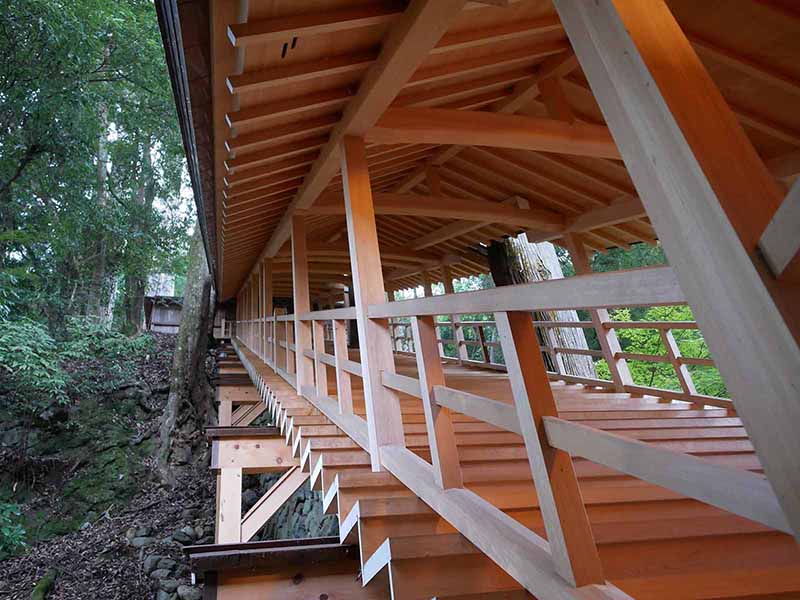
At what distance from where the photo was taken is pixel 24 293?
888cm

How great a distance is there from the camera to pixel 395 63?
6.24 ft

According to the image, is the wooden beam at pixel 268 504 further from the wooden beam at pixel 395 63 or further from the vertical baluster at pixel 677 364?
the vertical baluster at pixel 677 364

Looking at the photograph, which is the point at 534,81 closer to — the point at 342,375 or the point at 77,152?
the point at 342,375

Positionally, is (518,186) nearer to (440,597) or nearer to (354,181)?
(354,181)

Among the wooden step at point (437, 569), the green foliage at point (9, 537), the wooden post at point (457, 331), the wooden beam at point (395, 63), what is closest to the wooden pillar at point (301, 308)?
the wooden beam at point (395, 63)

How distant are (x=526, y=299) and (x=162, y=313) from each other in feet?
62.6

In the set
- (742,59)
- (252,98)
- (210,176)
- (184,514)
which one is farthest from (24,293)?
(742,59)

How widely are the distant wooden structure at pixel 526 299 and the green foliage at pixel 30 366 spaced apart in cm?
560

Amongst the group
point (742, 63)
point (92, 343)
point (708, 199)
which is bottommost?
point (708, 199)

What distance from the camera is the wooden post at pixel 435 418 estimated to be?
1510 millimetres

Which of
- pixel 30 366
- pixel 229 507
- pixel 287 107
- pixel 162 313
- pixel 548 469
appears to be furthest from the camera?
pixel 162 313

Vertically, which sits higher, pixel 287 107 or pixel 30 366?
pixel 287 107

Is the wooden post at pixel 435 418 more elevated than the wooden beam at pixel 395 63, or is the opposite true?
the wooden beam at pixel 395 63

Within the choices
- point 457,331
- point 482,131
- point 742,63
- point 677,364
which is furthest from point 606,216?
point 482,131
